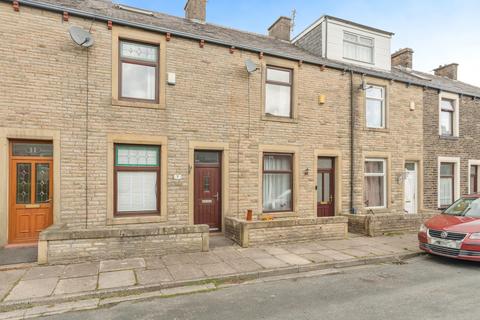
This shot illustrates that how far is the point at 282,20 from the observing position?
45.1 ft

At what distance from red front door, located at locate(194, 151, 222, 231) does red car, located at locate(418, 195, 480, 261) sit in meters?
5.53

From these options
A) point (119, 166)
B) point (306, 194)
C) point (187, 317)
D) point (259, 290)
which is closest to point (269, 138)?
point (306, 194)

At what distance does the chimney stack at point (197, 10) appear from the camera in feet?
37.6

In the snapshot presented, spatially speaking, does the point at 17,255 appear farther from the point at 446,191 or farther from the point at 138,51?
the point at 446,191

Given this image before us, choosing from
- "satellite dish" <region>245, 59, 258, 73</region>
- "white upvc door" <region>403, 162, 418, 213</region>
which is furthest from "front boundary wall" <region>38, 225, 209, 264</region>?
"white upvc door" <region>403, 162, 418, 213</region>

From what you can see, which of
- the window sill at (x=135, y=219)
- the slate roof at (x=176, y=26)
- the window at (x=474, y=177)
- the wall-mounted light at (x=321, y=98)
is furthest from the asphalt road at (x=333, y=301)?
the window at (x=474, y=177)

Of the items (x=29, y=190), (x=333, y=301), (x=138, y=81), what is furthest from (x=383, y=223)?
(x=29, y=190)

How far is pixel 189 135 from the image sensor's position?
28.3 ft

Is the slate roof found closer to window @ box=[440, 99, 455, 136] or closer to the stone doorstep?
window @ box=[440, 99, 455, 136]

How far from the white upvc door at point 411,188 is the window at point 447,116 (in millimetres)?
2454

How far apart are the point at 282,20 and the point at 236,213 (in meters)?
9.64

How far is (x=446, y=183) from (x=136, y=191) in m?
13.1

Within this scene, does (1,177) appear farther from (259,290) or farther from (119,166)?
(259,290)

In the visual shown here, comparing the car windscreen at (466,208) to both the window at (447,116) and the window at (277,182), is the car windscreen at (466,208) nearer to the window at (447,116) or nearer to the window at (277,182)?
the window at (277,182)
